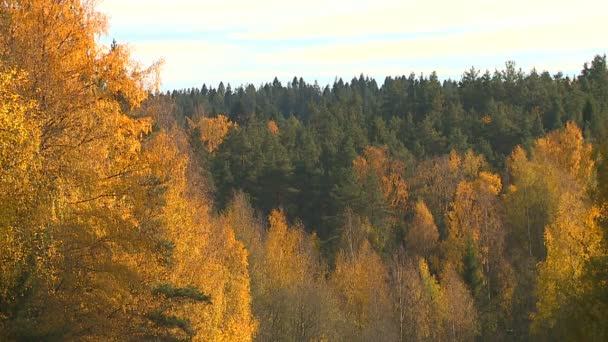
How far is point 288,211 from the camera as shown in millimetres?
69938

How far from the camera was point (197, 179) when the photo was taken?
31.6 metres

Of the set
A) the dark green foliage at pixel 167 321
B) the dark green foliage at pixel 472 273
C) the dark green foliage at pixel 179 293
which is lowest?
the dark green foliage at pixel 472 273

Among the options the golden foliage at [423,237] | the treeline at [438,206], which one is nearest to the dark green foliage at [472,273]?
the treeline at [438,206]

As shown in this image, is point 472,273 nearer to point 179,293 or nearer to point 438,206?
point 438,206

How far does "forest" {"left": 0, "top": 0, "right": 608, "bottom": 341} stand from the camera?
1368cm

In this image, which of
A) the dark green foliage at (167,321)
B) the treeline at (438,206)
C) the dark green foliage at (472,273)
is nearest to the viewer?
the dark green foliage at (167,321)

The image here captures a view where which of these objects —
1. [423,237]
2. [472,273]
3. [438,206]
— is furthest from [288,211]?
[472,273]

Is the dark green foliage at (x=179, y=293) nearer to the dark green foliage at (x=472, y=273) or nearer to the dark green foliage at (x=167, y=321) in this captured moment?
the dark green foliage at (x=167, y=321)

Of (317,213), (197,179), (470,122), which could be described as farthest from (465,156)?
(197,179)

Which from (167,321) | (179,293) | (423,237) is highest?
(179,293)

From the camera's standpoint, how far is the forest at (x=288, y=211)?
1368 centimetres

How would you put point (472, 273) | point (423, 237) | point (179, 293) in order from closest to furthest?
point (179, 293) → point (472, 273) → point (423, 237)

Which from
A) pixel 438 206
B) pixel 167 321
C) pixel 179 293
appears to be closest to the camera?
pixel 167 321

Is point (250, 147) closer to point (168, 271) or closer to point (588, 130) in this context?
point (588, 130)
